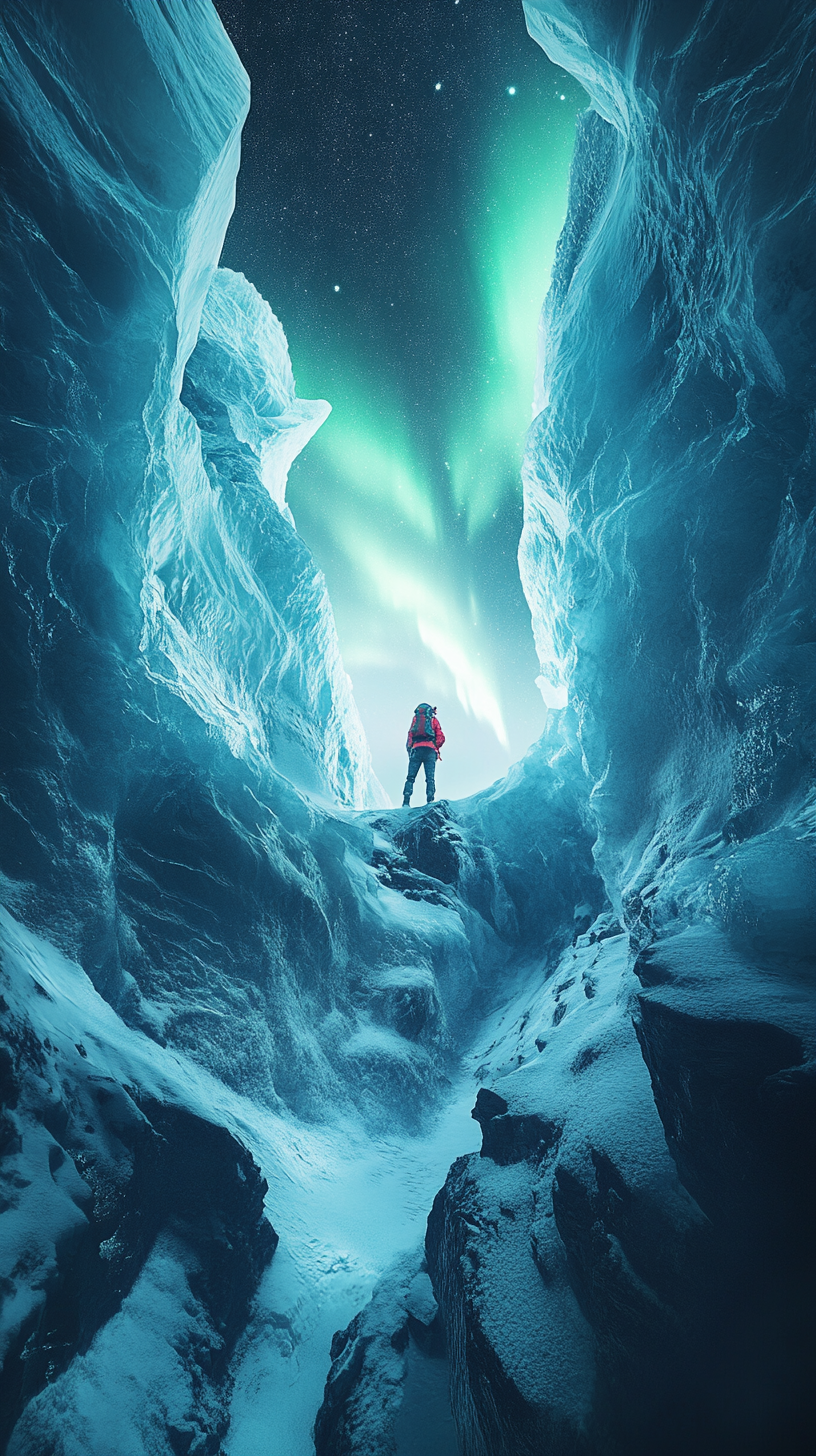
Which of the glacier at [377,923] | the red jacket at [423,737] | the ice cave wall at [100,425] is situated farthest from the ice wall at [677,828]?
the red jacket at [423,737]

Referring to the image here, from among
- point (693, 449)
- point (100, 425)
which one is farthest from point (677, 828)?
point (100, 425)

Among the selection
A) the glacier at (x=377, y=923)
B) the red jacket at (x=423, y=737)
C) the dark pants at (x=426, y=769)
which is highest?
the red jacket at (x=423, y=737)

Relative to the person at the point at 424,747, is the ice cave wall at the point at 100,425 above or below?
below

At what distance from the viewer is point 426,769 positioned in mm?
19859

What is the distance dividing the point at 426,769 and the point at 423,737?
1.20 meters

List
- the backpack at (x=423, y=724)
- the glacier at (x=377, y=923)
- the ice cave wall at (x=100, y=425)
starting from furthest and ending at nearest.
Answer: the backpack at (x=423, y=724) → the ice cave wall at (x=100, y=425) → the glacier at (x=377, y=923)

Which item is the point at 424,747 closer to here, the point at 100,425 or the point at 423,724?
the point at 423,724

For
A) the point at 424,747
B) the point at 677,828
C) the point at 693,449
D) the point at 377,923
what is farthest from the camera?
the point at 424,747

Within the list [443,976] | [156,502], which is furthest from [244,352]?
[443,976]

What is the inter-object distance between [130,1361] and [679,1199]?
4.48 metres

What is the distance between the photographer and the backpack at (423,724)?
64.8ft

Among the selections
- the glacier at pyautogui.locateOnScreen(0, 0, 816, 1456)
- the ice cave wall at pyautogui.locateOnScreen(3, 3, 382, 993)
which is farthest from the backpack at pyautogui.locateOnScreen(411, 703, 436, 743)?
the ice cave wall at pyautogui.locateOnScreen(3, 3, 382, 993)

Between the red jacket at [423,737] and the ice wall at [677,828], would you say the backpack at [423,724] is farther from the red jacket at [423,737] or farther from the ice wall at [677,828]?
the ice wall at [677,828]

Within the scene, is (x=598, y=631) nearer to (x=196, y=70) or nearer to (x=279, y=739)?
(x=279, y=739)
